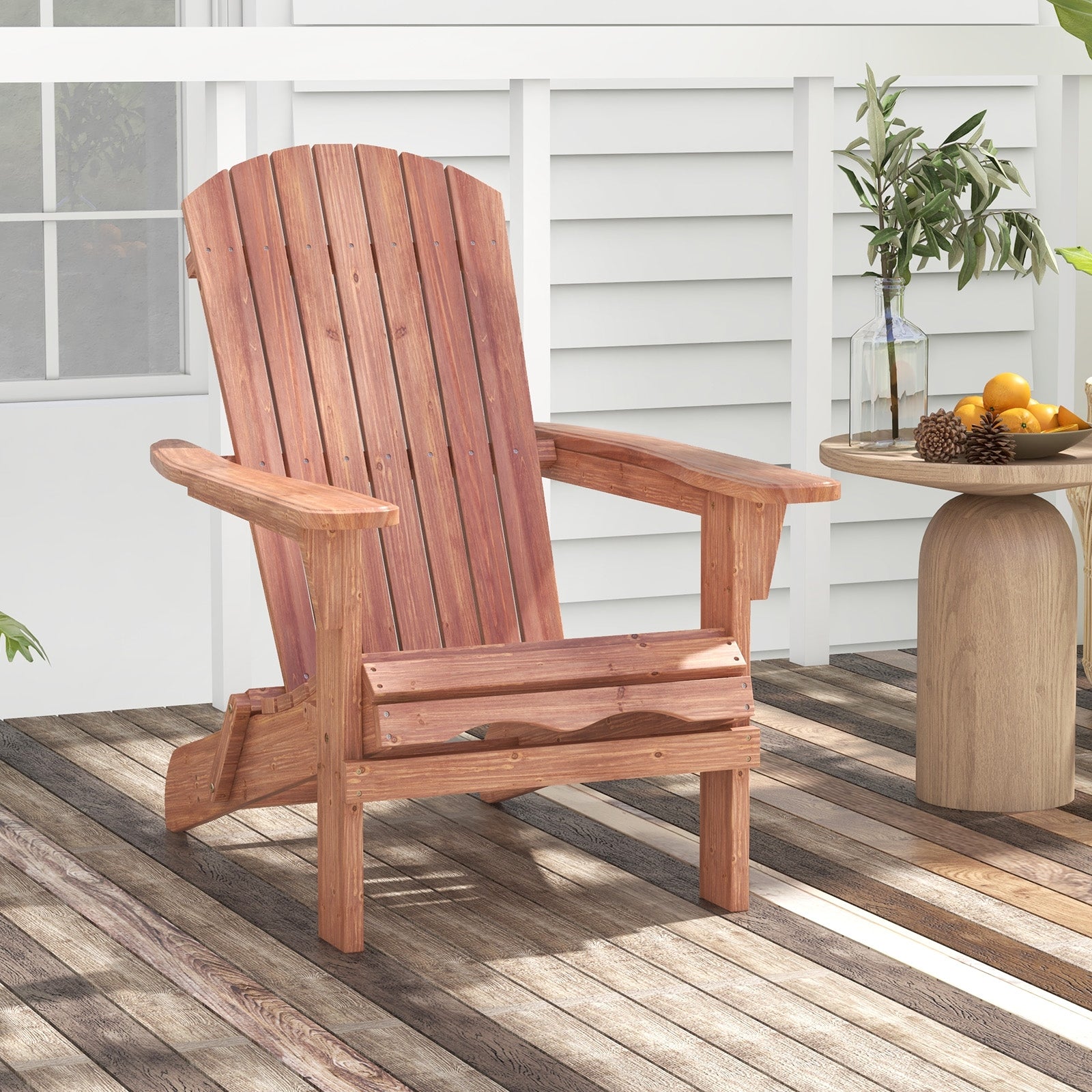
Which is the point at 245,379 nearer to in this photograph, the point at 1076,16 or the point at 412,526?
the point at 412,526

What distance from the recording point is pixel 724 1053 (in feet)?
7.19

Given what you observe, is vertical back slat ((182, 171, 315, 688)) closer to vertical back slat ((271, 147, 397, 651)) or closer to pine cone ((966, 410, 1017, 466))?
vertical back slat ((271, 147, 397, 651))

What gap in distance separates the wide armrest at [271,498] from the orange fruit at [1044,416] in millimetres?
1155

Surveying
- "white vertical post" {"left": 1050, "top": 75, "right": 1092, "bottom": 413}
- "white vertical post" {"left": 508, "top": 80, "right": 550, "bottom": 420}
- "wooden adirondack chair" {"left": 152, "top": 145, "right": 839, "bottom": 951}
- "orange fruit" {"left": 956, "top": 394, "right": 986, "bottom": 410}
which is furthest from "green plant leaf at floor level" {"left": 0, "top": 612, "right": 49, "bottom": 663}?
"white vertical post" {"left": 1050, "top": 75, "right": 1092, "bottom": 413}

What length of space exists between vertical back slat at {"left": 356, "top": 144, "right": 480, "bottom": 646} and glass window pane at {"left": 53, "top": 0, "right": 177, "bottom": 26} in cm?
148

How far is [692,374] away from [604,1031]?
264 centimetres

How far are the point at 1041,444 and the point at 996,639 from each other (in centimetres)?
31

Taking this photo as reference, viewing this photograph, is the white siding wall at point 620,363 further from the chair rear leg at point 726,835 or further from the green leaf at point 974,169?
the chair rear leg at point 726,835

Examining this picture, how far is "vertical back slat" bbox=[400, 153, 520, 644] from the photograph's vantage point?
2.98 metres

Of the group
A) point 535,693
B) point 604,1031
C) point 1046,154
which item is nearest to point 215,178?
point 535,693

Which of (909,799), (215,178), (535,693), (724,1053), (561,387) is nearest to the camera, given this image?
(724,1053)

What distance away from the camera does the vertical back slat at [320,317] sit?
2.95m

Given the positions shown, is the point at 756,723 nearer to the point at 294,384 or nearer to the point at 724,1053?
the point at 294,384

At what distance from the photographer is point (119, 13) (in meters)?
4.25
